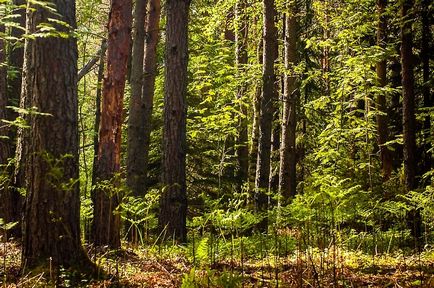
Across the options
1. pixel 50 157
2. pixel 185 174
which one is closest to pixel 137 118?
pixel 185 174

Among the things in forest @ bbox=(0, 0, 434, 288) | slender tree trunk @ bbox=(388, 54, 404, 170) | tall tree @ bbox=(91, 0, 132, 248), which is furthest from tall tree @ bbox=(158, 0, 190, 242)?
slender tree trunk @ bbox=(388, 54, 404, 170)

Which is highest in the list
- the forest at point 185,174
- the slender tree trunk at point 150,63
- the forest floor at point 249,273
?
the slender tree trunk at point 150,63

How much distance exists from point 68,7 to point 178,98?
4.14 meters

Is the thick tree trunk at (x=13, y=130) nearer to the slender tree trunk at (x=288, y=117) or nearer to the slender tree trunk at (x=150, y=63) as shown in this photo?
the slender tree trunk at (x=150, y=63)

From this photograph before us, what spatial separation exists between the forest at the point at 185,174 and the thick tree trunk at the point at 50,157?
0.05 ft

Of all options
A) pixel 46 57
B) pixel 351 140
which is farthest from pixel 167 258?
pixel 351 140

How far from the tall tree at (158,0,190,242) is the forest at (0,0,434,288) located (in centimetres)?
2

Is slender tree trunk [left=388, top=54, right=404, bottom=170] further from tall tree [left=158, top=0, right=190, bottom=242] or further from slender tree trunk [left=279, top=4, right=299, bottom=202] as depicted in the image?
tall tree [left=158, top=0, right=190, bottom=242]

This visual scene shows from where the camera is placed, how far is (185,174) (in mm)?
9570

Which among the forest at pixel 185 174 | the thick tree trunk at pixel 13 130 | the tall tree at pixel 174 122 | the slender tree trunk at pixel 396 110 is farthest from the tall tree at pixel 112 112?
the slender tree trunk at pixel 396 110

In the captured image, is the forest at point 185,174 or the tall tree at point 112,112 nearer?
the forest at point 185,174

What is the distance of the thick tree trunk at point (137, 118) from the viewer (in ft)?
39.1

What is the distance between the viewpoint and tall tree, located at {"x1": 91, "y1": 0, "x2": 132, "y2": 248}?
8.07m

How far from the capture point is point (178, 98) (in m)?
9.46
